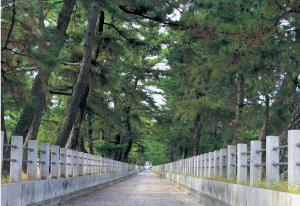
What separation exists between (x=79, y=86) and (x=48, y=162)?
8007 mm

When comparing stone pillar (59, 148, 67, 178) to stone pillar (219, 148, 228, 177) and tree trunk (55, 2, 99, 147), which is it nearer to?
tree trunk (55, 2, 99, 147)

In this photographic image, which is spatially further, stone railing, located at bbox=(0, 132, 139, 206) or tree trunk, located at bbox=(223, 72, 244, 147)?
tree trunk, located at bbox=(223, 72, 244, 147)

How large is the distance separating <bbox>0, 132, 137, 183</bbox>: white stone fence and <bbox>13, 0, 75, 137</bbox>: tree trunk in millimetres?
998

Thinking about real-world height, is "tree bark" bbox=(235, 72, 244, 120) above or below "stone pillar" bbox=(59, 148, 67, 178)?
above

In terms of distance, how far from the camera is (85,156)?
19516mm

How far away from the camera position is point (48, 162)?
11656 millimetres

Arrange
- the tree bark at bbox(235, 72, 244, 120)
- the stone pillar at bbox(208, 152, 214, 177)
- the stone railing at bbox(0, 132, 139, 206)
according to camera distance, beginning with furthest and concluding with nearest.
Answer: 1. the tree bark at bbox(235, 72, 244, 120)
2. the stone pillar at bbox(208, 152, 214, 177)
3. the stone railing at bbox(0, 132, 139, 206)

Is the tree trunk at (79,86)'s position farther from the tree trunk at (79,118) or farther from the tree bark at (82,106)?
the tree trunk at (79,118)

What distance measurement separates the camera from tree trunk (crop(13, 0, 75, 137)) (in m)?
10.2

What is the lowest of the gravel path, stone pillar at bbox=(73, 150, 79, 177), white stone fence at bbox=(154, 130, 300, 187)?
the gravel path

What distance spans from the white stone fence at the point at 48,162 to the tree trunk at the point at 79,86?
4.20 feet

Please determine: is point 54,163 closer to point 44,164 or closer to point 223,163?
point 44,164

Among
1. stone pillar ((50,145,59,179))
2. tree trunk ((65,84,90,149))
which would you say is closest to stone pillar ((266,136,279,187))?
stone pillar ((50,145,59,179))

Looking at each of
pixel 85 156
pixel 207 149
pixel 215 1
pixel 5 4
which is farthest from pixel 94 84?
pixel 207 149
